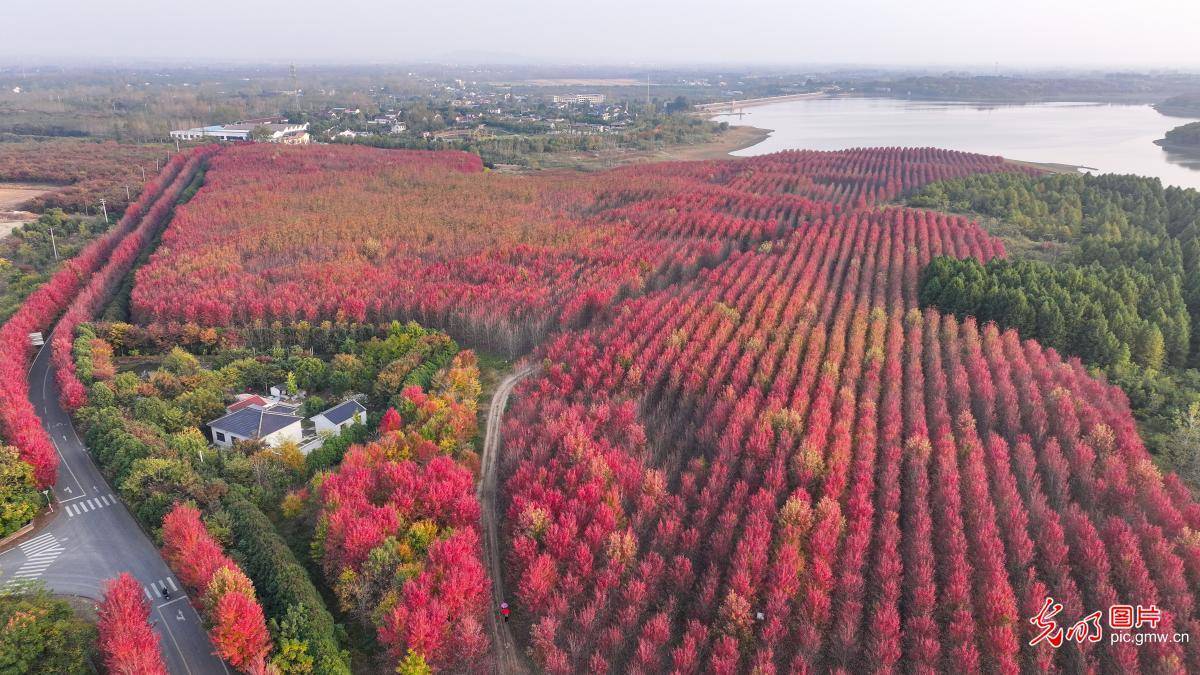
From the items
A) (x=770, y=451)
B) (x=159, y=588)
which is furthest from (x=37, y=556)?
(x=770, y=451)

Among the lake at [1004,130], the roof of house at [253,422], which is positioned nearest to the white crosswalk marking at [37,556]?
the roof of house at [253,422]

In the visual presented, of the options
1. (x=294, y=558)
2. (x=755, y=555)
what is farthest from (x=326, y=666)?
(x=755, y=555)

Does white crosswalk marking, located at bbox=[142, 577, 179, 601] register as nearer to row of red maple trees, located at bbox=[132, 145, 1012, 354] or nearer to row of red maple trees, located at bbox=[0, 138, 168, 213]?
row of red maple trees, located at bbox=[132, 145, 1012, 354]

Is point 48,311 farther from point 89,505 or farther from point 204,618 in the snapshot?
point 204,618

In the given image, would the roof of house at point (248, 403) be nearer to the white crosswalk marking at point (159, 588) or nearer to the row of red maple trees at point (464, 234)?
the row of red maple trees at point (464, 234)

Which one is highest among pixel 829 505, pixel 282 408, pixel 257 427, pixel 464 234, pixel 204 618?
pixel 464 234
